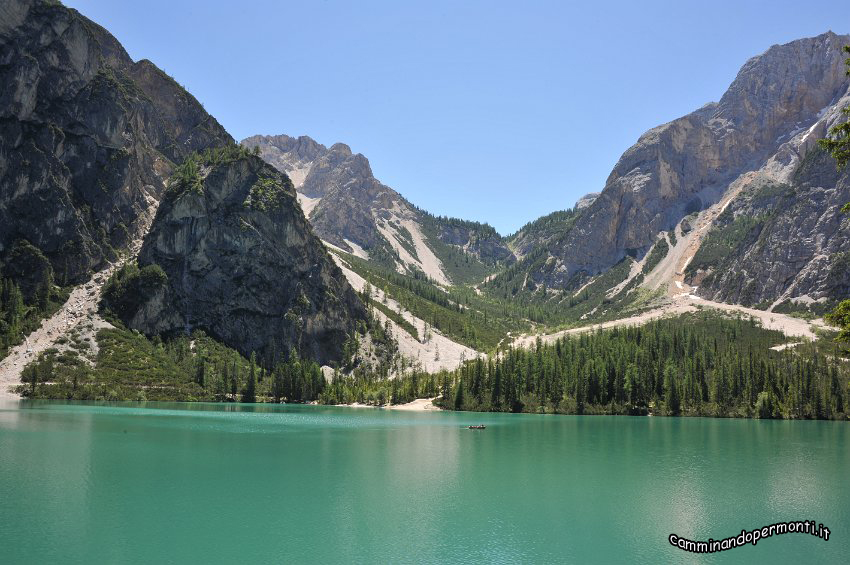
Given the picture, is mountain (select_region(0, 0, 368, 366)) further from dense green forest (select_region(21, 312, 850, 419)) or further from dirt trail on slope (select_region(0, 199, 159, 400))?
dense green forest (select_region(21, 312, 850, 419))

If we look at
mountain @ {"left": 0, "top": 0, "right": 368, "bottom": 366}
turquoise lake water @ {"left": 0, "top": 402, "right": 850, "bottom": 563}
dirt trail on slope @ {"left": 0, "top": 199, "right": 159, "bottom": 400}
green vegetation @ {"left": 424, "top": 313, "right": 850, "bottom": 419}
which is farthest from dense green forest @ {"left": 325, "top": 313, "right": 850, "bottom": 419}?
dirt trail on slope @ {"left": 0, "top": 199, "right": 159, "bottom": 400}

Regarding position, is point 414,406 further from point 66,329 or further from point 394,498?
point 394,498

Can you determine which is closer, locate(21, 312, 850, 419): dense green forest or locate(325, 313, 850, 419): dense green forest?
locate(325, 313, 850, 419): dense green forest

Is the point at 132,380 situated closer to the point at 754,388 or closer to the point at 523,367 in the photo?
the point at 523,367

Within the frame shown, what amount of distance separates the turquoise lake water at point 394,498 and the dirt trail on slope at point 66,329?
268 feet

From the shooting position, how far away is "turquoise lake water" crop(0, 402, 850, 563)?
28.6 m

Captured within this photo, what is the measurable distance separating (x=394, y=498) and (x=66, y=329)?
156 metres

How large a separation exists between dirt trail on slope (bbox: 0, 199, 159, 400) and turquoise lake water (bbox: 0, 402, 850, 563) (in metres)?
81.6

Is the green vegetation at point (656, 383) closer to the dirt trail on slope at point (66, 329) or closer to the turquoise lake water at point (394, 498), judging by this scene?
the turquoise lake water at point (394, 498)

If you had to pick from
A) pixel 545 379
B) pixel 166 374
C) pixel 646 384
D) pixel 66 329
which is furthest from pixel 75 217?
pixel 646 384

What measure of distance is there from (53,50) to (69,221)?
2170 inches

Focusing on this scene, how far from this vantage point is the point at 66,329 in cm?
16388

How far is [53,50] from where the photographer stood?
190500 mm

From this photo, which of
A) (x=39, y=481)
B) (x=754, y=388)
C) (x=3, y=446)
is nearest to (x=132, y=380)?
(x=3, y=446)
